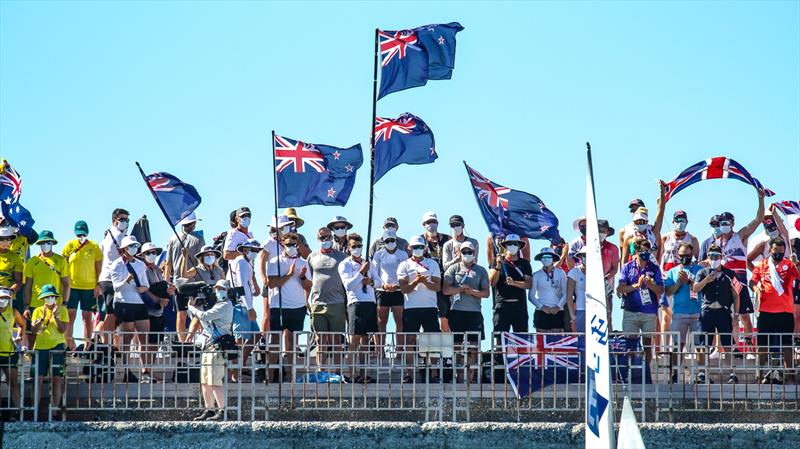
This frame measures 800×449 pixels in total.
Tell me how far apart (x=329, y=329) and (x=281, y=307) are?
0.69m

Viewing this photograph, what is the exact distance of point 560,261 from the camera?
21906mm

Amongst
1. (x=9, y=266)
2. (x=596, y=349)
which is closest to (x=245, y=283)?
(x=9, y=266)

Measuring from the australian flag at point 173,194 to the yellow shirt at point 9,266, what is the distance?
2166mm

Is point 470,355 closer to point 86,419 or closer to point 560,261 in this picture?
point 560,261

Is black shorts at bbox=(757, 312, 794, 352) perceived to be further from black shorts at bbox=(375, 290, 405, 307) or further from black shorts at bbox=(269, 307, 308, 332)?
black shorts at bbox=(269, 307, 308, 332)

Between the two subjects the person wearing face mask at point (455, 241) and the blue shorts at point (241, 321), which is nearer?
the blue shorts at point (241, 321)

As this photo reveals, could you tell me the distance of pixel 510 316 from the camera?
2083cm

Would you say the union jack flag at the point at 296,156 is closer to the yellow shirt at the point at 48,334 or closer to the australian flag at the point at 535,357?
the yellow shirt at the point at 48,334

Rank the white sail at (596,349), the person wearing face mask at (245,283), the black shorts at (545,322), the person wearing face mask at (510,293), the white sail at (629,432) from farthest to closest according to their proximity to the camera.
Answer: the black shorts at (545,322), the person wearing face mask at (510,293), the person wearing face mask at (245,283), the white sail at (629,432), the white sail at (596,349)

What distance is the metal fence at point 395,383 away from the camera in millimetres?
18781

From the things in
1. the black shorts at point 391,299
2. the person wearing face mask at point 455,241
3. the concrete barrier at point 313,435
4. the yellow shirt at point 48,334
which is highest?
the person wearing face mask at point 455,241

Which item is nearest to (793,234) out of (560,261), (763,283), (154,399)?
(763,283)

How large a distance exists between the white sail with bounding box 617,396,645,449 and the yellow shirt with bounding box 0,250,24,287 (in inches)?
352

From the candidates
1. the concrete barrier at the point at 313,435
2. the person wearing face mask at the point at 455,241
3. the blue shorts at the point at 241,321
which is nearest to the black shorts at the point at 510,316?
the person wearing face mask at the point at 455,241
